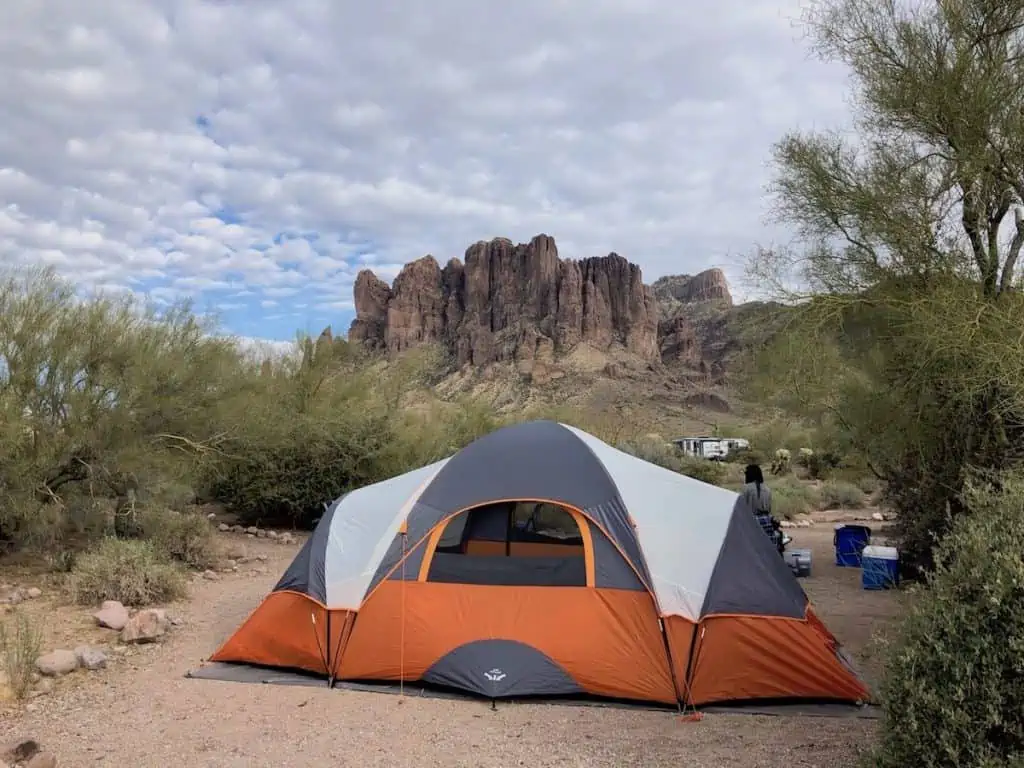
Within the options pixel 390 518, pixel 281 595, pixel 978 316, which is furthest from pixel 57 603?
pixel 978 316

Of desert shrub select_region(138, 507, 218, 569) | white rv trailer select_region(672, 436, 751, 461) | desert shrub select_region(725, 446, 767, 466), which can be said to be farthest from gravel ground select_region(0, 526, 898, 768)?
white rv trailer select_region(672, 436, 751, 461)

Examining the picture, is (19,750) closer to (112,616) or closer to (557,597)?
Answer: (112,616)

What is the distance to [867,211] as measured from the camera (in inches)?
319

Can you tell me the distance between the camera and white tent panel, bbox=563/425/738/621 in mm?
5691

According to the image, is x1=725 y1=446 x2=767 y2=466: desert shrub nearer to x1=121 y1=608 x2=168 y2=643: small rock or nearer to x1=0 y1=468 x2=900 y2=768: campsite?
x1=0 y1=468 x2=900 y2=768: campsite

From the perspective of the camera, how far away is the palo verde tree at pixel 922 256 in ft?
23.9

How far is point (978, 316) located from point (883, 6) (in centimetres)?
364

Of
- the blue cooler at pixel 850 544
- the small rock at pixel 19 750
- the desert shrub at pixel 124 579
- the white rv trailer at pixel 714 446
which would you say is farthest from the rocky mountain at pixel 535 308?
the small rock at pixel 19 750

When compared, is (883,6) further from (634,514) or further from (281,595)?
(281,595)

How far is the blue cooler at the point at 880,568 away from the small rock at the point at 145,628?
7.62 meters

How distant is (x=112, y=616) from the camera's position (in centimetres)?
736

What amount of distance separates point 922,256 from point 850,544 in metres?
4.70

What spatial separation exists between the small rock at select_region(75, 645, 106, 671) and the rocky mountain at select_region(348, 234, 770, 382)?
56.4m

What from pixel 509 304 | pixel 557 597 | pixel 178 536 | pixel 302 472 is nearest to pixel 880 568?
pixel 557 597
